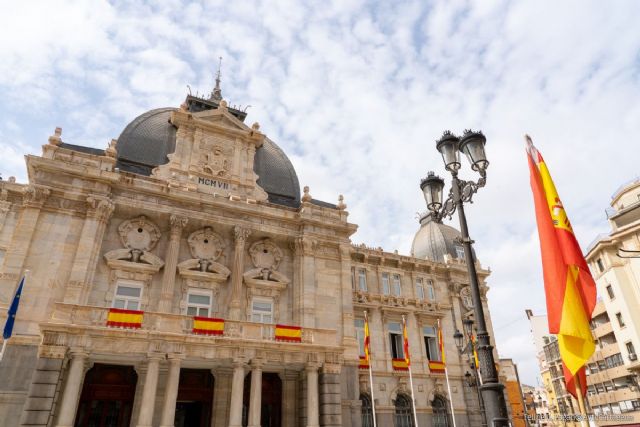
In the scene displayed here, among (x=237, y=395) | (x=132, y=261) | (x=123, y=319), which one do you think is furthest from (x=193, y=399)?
(x=132, y=261)

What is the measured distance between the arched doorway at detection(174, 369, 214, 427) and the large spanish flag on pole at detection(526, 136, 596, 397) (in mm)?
20236

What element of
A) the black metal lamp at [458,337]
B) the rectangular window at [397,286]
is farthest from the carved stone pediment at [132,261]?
the rectangular window at [397,286]

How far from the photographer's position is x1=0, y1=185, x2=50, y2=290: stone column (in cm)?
2097

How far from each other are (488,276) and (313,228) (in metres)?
19.7

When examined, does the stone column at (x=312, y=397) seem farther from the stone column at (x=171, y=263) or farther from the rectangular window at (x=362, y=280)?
the rectangular window at (x=362, y=280)

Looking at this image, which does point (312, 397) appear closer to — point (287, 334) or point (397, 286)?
point (287, 334)

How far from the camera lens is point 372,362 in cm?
2975

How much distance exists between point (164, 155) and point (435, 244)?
26.2 metres

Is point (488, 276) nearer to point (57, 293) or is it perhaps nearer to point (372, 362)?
point (372, 362)

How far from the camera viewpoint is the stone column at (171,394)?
1936 cm

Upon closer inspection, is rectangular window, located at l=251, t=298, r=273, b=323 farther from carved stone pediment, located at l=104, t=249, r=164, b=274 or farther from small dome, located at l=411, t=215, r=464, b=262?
small dome, located at l=411, t=215, r=464, b=262

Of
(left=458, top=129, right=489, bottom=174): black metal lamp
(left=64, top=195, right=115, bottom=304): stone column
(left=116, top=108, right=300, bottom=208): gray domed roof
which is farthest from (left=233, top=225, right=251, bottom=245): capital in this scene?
(left=458, top=129, right=489, bottom=174): black metal lamp

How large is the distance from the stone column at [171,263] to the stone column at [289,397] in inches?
319

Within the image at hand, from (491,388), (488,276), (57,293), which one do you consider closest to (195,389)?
(57,293)
